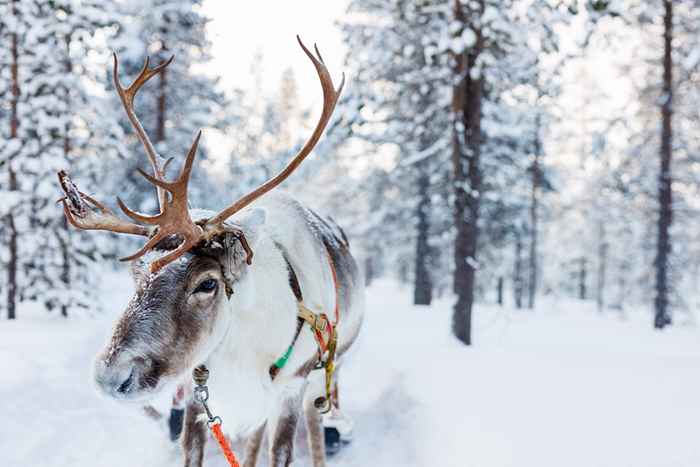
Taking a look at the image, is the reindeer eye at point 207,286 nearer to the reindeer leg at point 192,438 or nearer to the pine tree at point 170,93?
the reindeer leg at point 192,438

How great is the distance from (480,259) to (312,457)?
14.2 metres

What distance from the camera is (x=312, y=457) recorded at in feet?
15.4

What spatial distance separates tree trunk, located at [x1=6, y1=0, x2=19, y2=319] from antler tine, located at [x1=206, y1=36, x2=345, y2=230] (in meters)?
7.34

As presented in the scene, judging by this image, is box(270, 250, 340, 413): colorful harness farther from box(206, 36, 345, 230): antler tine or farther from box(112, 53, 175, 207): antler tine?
box(112, 53, 175, 207): antler tine

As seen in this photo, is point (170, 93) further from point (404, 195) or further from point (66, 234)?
point (404, 195)

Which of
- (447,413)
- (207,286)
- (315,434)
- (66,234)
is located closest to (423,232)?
(66,234)

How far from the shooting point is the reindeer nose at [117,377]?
2369 millimetres

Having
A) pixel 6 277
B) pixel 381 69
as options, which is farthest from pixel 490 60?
pixel 6 277

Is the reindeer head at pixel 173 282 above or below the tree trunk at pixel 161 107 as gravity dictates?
below

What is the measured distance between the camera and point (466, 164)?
8586mm

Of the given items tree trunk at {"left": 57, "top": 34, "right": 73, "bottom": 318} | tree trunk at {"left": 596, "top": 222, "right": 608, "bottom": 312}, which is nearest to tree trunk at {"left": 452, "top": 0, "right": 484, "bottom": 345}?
tree trunk at {"left": 57, "top": 34, "right": 73, "bottom": 318}

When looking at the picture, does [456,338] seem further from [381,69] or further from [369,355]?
[381,69]

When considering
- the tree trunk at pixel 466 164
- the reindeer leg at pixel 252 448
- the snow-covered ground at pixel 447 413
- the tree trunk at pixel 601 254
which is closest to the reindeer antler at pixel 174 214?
the reindeer leg at pixel 252 448

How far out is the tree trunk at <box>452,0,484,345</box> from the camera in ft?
28.0
